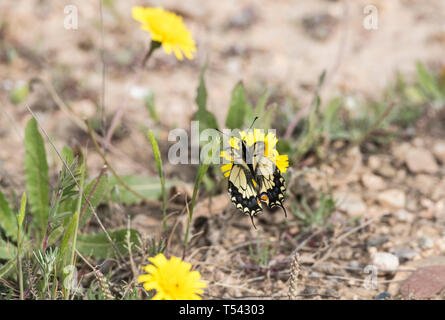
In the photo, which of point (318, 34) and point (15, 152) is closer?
point (15, 152)

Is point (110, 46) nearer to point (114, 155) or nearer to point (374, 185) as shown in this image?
point (114, 155)

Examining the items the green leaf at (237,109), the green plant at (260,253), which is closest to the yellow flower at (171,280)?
the green plant at (260,253)

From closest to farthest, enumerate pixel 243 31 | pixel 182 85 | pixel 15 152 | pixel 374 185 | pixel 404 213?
pixel 404 213 → pixel 374 185 → pixel 15 152 → pixel 182 85 → pixel 243 31

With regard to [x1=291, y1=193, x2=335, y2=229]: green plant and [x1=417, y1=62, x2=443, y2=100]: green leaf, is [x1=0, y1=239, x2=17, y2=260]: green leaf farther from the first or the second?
[x1=417, y1=62, x2=443, y2=100]: green leaf

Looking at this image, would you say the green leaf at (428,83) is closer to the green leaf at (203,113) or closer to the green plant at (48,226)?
the green leaf at (203,113)

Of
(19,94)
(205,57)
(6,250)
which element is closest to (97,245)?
(6,250)

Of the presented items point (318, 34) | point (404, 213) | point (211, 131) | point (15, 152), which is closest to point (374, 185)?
point (404, 213)

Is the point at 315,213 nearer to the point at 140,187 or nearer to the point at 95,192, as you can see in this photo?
the point at 140,187
